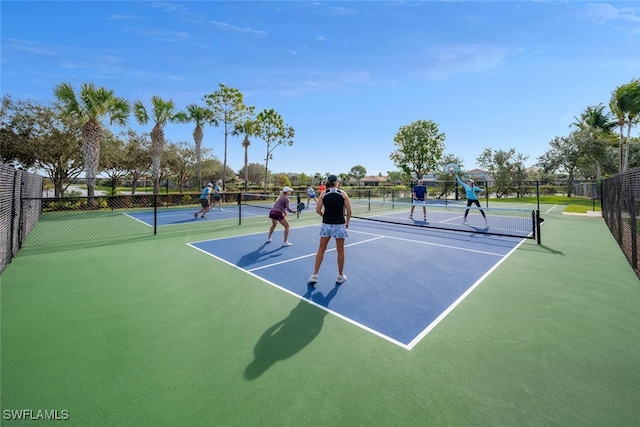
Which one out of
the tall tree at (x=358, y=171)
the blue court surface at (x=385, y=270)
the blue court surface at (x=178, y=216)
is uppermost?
the tall tree at (x=358, y=171)

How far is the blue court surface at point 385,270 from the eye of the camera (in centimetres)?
406

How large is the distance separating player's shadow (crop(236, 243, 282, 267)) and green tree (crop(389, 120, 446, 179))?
33.2 metres

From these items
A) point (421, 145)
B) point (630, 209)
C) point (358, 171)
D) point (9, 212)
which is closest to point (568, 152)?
point (421, 145)

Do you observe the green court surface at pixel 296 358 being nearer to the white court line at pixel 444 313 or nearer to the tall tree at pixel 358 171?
the white court line at pixel 444 313

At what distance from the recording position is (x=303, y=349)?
10.6 feet

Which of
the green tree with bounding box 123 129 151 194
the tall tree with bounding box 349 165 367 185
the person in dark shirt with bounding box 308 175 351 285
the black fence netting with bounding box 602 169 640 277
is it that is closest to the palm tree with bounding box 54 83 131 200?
the green tree with bounding box 123 129 151 194

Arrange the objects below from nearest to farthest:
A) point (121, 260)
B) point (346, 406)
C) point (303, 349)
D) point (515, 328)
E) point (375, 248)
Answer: point (346, 406), point (303, 349), point (515, 328), point (121, 260), point (375, 248)

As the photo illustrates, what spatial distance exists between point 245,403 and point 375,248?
20.1 feet

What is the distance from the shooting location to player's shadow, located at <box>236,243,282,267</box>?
22.2 ft

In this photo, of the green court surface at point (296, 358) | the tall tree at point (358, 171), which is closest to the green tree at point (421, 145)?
the green court surface at point (296, 358)

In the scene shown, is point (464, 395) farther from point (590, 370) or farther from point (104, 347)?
point (104, 347)

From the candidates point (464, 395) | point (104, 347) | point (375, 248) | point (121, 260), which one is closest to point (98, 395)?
point (104, 347)

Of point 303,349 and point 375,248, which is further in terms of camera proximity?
point 375,248

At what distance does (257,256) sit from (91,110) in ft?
61.0
